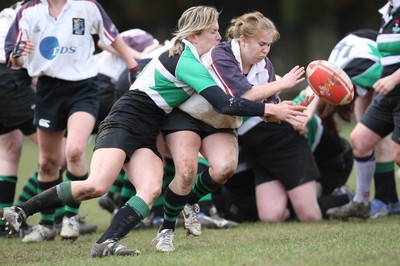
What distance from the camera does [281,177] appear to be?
7.45 metres

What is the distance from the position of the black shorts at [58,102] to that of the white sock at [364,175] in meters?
2.26

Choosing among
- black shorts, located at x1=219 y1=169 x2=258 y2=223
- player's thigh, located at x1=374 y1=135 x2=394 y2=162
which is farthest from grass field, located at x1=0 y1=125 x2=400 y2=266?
player's thigh, located at x1=374 y1=135 x2=394 y2=162

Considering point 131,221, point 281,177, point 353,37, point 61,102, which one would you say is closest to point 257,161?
point 281,177

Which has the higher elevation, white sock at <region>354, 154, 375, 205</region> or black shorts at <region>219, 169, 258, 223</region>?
white sock at <region>354, 154, 375, 205</region>

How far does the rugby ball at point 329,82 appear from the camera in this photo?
5.56 metres

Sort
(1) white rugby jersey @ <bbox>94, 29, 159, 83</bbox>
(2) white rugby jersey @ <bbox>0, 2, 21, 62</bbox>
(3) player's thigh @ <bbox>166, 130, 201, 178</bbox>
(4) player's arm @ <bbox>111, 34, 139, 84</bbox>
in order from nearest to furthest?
(3) player's thigh @ <bbox>166, 130, 201, 178</bbox> → (4) player's arm @ <bbox>111, 34, 139, 84</bbox> → (2) white rugby jersey @ <bbox>0, 2, 21, 62</bbox> → (1) white rugby jersey @ <bbox>94, 29, 159, 83</bbox>

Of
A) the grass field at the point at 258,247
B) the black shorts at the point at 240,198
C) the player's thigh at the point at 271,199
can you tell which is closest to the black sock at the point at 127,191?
the grass field at the point at 258,247

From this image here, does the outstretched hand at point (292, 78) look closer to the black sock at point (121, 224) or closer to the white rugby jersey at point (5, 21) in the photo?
the black sock at point (121, 224)

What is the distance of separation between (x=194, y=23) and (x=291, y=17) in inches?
688

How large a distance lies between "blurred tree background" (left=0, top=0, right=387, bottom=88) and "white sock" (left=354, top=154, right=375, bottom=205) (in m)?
14.9

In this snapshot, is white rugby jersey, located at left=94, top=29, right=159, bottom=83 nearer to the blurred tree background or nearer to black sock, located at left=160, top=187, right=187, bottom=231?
black sock, located at left=160, top=187, right=187, bottom=231

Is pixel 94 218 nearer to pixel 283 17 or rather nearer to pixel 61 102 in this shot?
pixel 61 102

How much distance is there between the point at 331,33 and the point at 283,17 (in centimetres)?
137

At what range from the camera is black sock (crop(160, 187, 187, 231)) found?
5637 mm
